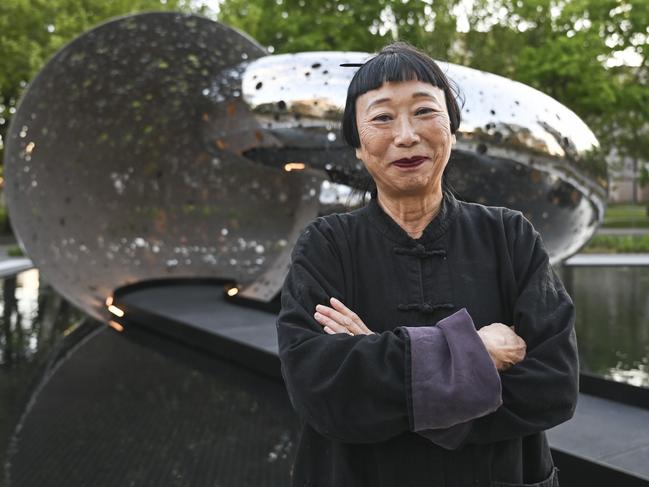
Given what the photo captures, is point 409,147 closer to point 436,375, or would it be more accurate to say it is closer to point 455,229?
point 455,229

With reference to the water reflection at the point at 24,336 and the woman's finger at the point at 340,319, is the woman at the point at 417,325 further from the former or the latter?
the water reflection at the point at 24,336

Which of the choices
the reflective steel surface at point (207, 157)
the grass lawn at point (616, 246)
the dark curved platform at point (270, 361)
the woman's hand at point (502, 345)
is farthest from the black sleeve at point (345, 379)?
the grass lawn at point (616, 246)

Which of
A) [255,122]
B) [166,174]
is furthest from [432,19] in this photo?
[255,122]

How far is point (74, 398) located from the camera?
17.1 ft

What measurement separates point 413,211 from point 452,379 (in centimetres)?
40

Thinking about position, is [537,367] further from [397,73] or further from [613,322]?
[613,322]

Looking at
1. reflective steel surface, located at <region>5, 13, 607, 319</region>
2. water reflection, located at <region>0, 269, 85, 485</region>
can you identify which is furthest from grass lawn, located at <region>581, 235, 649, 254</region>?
water reflection, located at <region>0, 269, 85, 485</region>

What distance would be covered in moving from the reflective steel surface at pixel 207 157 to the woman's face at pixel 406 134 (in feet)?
9.71

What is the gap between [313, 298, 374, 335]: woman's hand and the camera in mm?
1423

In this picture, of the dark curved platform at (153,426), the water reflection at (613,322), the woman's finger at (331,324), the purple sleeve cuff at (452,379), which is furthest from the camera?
the water reflection at (613,322)

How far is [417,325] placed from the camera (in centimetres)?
147

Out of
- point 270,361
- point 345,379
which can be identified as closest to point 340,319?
point 345,379

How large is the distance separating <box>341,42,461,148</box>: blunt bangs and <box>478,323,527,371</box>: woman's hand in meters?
0.48

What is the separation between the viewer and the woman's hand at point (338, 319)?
142cm
